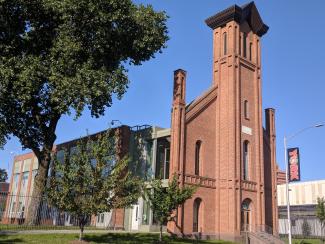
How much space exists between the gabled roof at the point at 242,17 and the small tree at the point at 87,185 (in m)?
21.9

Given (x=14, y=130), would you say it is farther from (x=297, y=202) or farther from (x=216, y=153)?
(x=297, y=202)

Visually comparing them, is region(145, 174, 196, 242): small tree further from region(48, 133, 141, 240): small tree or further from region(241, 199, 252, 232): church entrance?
region(241, 199, 252, 232): church entrance

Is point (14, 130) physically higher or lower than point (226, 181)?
higher

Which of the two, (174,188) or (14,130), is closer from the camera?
(174,188)

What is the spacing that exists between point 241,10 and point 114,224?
22895 mm

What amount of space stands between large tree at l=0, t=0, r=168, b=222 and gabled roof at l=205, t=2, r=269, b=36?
921cm

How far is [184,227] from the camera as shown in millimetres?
30875

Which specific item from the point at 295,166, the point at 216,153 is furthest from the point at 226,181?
the point at 295,166

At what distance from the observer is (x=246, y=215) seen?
114 feet

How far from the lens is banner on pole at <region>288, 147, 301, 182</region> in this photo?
4181 centimetres

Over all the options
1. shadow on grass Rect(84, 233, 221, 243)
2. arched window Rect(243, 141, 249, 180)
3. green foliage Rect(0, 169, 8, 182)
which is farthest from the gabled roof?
green foliage Rect(0, 169, 8, 182)

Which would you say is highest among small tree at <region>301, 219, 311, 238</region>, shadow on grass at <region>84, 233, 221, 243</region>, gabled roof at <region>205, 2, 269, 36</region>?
gabled roof at <region>205, 2, 269, 36</region>

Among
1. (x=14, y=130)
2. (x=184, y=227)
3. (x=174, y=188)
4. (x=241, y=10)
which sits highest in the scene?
(x=241, y=10)

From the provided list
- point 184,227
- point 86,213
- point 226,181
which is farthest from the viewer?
point 226,181
